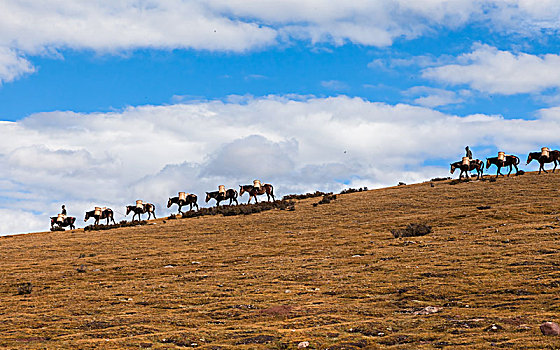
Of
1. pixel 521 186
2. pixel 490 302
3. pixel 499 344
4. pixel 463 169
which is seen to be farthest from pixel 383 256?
pixel 463 169

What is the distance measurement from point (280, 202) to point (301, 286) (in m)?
29.6

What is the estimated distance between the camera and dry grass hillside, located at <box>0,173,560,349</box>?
519 inches

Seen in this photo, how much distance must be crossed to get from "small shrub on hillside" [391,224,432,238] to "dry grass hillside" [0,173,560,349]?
0.45m

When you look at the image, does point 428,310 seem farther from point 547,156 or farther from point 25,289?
point 547,156

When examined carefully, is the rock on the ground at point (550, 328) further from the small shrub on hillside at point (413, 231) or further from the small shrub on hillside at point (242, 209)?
the small shrub on hillside at point (242, 209)

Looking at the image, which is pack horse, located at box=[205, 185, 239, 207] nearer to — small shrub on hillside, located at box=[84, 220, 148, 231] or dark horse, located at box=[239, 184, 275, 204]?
dark horse, located at box=[239, 184, 275, 204]

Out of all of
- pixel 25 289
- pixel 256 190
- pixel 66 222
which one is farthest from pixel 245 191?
pixel 25 289

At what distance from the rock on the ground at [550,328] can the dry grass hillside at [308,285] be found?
20 cm

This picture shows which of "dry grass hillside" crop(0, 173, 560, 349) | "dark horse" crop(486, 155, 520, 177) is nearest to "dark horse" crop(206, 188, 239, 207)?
"dry grass hillside" crop(0, 173, 560, 349)

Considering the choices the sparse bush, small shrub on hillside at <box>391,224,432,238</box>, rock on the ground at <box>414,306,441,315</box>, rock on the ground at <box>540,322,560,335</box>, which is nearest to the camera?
rock on the ground at <box>540,322,560,335</box>

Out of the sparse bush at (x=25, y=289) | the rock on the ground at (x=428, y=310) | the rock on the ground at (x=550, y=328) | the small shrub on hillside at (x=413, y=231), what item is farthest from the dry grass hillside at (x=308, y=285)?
the small shrub on hillside at (x=413, y=231)

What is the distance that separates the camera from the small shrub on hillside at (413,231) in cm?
2784

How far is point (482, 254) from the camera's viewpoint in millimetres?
21016

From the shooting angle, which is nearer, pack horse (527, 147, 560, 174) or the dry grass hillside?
the dry grass hillside
